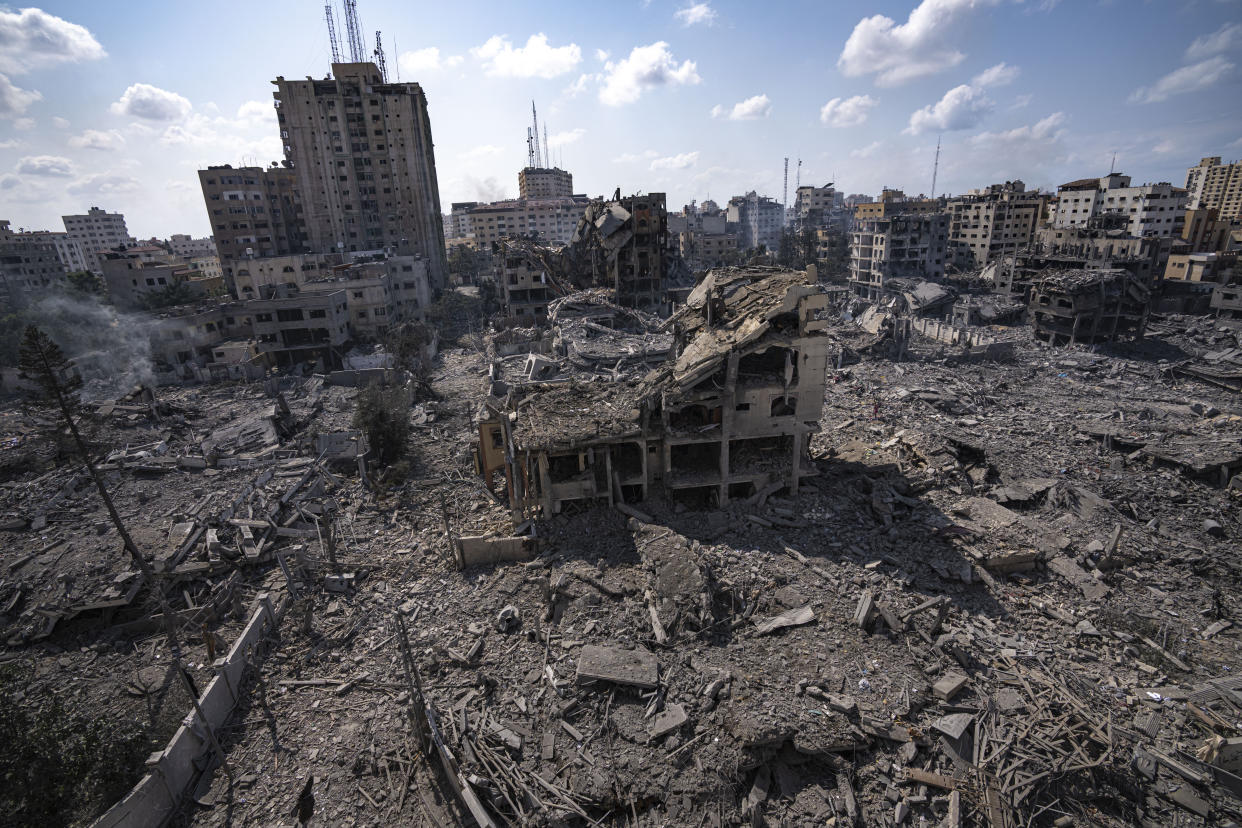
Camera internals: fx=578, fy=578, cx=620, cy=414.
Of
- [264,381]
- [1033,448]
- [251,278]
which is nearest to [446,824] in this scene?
[1033,448]

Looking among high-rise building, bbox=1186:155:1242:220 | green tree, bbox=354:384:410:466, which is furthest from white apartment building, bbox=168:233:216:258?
high-rise building, bbox=1186:155:1242:220

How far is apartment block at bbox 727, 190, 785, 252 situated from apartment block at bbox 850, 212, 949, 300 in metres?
56.1

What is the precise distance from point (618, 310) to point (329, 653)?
33184mm

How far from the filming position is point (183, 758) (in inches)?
458

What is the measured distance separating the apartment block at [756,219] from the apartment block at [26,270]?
108 meters

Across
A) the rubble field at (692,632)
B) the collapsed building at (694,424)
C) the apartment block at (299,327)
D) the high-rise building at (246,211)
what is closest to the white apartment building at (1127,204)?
the rubble field at (692,632)

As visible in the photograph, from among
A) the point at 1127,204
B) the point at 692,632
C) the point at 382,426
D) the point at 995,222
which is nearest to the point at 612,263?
the point at 382,426

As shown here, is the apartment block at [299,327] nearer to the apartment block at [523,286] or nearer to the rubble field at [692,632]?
the apartment block at [523,286]

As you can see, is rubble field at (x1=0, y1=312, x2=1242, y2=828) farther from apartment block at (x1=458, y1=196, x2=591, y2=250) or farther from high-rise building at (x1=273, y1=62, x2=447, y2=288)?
apartment block at (x1=458, y1=196, x2=591, y2=250)

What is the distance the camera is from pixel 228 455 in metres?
26.9

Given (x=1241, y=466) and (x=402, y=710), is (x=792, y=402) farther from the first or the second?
(x=1241, y=466)

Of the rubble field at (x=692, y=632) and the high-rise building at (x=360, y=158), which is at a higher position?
the high-rise building at (x=360, y=158)

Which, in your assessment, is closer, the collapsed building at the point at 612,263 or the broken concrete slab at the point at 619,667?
the broken concrete slab at the point at 619,667

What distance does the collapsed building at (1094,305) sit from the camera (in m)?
42.4
